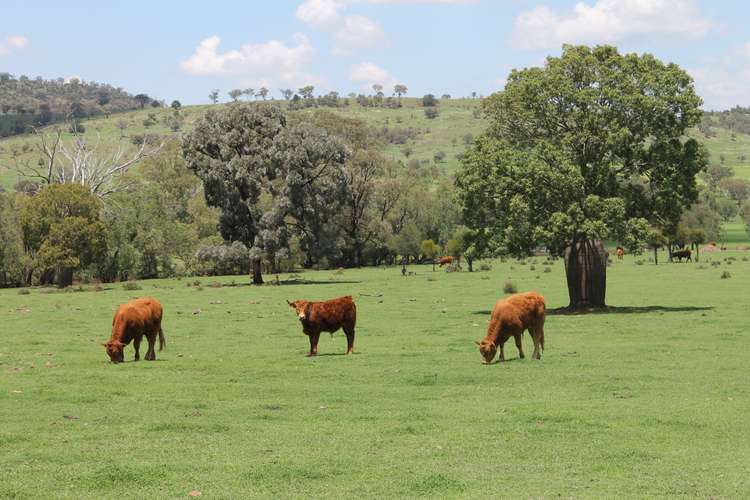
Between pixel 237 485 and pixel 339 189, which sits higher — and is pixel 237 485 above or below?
below

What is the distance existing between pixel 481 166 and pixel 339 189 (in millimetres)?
33181

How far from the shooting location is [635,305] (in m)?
45.1

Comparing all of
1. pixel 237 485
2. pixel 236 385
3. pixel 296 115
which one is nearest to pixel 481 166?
pixel 236 385

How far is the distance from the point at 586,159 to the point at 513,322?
1979 centimetres

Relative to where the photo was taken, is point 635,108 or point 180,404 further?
point 635,108

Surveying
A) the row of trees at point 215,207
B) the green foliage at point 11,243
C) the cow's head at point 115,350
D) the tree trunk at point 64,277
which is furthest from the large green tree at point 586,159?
the green foliage at point 11,243

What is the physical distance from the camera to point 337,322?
26484 millimetres

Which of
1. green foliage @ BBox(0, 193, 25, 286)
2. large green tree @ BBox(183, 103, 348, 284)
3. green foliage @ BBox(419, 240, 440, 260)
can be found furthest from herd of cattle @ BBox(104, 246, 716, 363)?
green foliage @ BBox(419, 240, 440, 260)

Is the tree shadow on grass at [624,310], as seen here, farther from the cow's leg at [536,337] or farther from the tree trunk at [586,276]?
the cow's leg at [536,337]

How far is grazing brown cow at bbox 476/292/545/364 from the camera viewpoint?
964 inches

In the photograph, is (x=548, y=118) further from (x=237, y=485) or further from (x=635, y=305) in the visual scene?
(x=237, y=485)

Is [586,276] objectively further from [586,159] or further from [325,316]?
[325,316]

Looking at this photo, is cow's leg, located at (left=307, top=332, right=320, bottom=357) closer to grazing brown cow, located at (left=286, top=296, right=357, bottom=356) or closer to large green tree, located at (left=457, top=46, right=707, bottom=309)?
grazing brown cow, located at (left=286, top=296, right=357, bottom=356)

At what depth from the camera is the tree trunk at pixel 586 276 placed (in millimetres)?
42250
